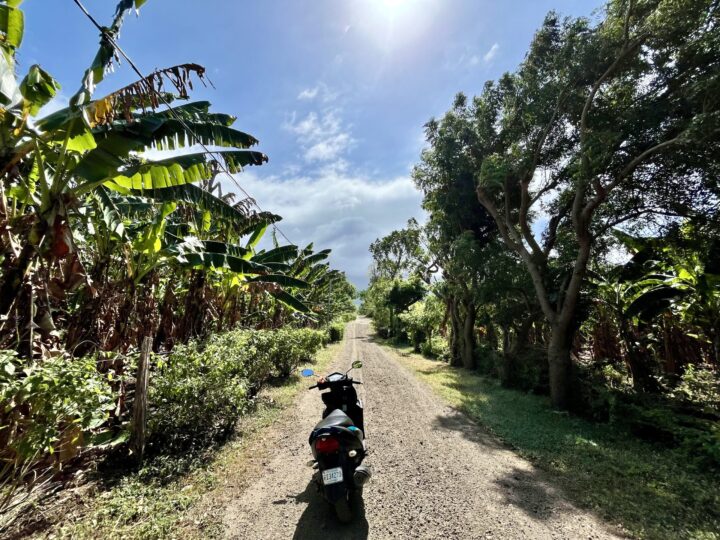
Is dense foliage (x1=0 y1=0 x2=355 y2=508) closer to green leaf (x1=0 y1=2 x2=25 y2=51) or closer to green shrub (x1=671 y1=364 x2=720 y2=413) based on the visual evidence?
green leaf (x1=0 y1=2 x2=25 y2=51)

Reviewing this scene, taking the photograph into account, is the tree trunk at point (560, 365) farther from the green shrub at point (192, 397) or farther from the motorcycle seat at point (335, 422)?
the green shrub at point (192, 397)

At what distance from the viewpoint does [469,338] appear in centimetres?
A: 1435

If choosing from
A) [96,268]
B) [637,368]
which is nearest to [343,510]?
[96,268]

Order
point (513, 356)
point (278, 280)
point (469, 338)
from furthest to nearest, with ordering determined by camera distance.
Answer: point (469, 338) → point (513, 356) → point (278, 280)

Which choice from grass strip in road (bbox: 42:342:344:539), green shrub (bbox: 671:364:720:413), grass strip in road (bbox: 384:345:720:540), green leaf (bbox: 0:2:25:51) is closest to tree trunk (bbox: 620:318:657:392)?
green shrub (bbox: 671:364:720:413)

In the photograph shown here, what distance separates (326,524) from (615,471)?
14.2 feet

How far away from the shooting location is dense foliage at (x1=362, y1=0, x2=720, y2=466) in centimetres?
629

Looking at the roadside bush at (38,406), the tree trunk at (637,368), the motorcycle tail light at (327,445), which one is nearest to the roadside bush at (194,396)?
the roadside bush at (38,406)

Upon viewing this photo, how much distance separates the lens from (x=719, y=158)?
20.3 ft

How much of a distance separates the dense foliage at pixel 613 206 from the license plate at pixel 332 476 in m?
5.64

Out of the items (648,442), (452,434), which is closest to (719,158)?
(648,442)

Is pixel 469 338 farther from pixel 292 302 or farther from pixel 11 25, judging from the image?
pixel 11 25

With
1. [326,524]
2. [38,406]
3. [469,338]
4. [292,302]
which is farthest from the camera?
[469,338]

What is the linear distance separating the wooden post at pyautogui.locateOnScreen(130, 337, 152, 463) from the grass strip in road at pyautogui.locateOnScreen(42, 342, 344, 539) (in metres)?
0.28
